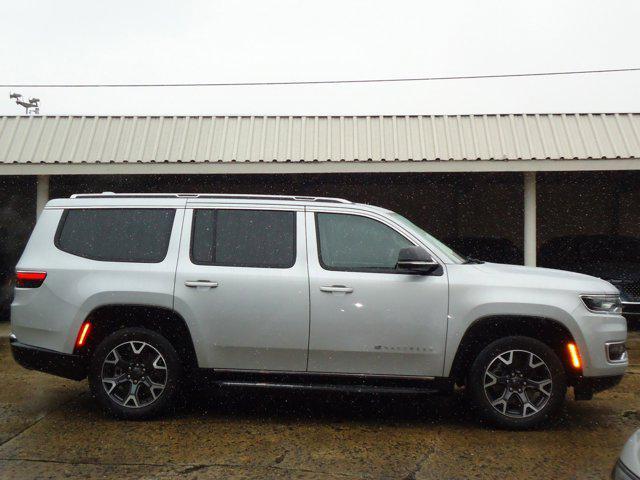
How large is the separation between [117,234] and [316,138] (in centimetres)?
710

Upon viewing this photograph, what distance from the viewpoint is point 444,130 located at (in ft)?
41.1

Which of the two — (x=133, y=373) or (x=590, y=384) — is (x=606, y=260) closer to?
(x=590, y=384)

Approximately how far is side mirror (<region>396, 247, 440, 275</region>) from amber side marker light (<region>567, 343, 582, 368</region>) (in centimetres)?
125

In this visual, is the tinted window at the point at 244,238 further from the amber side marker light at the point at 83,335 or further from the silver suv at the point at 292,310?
the amber side marker light at the point at 83,335

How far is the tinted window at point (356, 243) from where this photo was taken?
18.9 ft

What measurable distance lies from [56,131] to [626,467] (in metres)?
12.1

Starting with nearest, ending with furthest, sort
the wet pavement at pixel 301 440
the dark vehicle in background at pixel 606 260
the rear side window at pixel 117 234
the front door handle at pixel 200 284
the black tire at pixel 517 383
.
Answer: the wet pavement at pixel 301 440 → the black tire at pixel 517 383 → the front door handle at pixel 200 284 → the rear side window at pixel 117 234 → the dark vehicle in background at pixel 606 260

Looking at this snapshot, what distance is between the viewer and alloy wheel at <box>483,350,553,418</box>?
5.53 meters

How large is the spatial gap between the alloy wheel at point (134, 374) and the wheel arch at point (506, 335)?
2449mm

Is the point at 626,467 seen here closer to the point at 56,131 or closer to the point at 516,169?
the point at 516,169

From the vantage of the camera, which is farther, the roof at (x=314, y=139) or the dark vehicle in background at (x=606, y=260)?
the roof at (x=314, y=139)

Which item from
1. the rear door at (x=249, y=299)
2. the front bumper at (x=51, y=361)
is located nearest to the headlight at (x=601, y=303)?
the rear door at (x=249, y=299)

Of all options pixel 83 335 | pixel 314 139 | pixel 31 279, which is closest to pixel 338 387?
pixel 83 335

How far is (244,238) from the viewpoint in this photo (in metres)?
5.90
